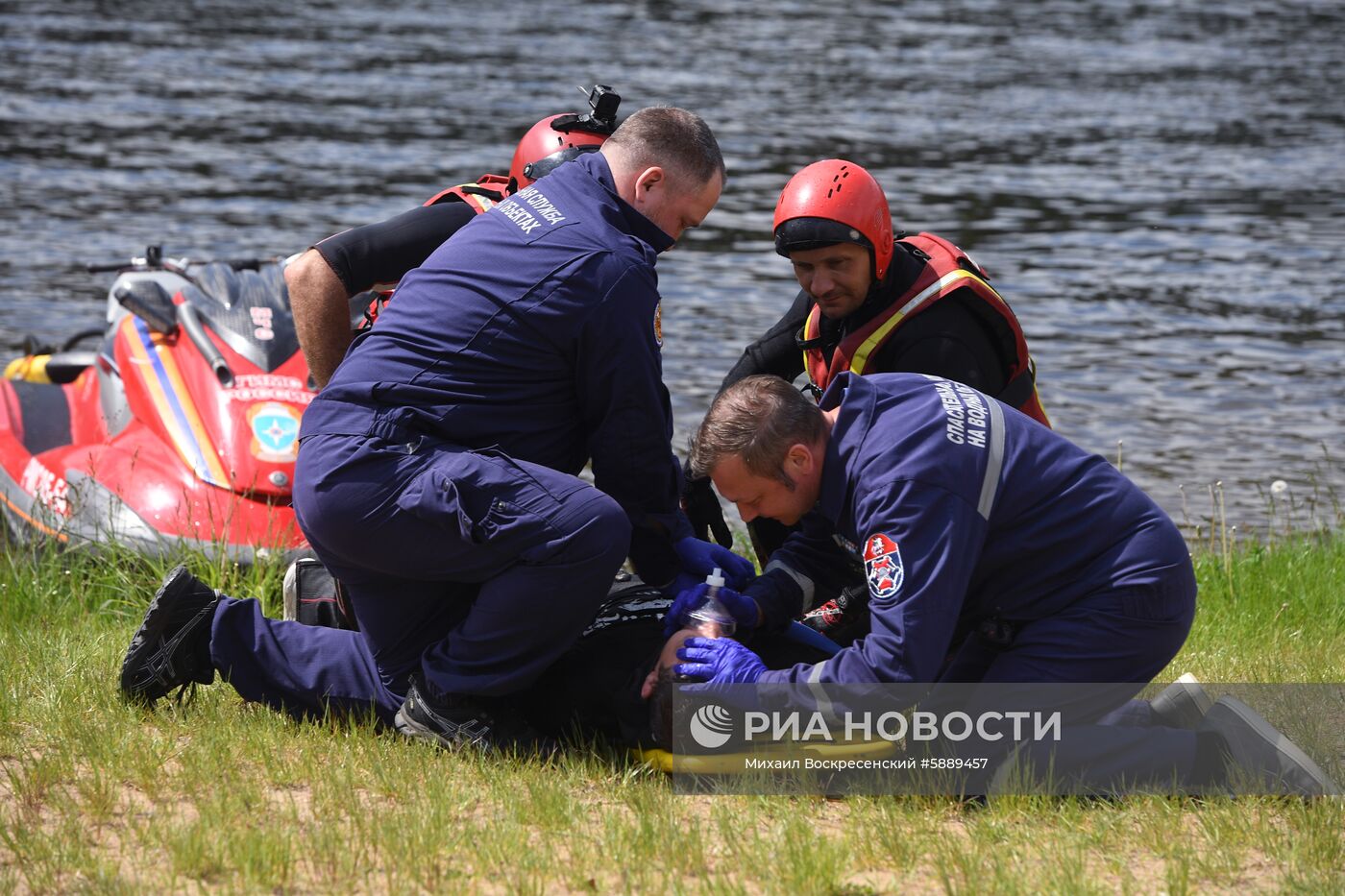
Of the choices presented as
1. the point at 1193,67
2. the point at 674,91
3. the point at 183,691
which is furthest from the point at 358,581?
the point at 1193,67

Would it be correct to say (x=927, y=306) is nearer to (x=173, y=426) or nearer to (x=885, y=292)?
(x=885, y=292)

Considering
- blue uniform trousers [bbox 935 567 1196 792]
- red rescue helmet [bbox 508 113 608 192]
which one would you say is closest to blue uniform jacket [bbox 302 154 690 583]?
blue uniform trousers [bbox 935 567 1196 792]

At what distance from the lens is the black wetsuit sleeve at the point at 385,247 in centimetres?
588

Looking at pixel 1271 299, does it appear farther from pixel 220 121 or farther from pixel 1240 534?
pixel 220 121

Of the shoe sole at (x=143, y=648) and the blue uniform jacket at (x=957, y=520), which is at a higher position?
the blue uniform jacket at (x=957, y=520)

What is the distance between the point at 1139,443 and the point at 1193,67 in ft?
60.0

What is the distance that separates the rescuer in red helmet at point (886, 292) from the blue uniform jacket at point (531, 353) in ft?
2.32

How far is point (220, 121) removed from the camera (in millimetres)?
19578

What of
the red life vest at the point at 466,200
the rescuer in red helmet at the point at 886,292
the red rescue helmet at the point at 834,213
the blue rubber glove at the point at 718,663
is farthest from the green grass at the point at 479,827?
the red rescue helmet at the point at 834,213

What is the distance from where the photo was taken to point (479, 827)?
3.95 m

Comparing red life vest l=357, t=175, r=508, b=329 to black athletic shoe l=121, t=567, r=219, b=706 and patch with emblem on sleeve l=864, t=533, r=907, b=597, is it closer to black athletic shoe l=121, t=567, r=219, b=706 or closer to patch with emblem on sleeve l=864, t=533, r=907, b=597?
black athletic shoe l=121, t=567, r=219, b=706

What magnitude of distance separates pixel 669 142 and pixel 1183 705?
222 centimetres

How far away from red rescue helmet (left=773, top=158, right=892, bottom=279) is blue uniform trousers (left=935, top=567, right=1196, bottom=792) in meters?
1.48

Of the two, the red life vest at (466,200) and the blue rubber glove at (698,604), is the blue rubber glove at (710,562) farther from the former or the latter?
the red life vest at (466,200)
